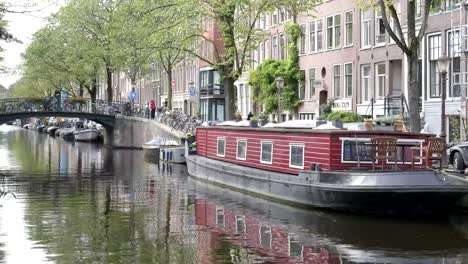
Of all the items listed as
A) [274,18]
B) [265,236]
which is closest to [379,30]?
[274,18]

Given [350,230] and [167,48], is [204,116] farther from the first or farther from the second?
[350,230]

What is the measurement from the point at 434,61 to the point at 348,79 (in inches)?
333

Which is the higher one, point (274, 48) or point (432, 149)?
point (274, 48)

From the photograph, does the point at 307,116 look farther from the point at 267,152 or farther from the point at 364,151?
the point at 364,151

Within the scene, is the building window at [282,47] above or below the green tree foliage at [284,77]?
above

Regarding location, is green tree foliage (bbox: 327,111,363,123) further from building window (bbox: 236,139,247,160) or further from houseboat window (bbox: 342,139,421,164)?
houseboat window (bbox: 342,139,421,164)

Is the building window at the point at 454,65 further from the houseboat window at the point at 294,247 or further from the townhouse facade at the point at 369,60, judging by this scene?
the houseboat window at the point at 294,247

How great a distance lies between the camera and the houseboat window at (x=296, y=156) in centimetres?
2148

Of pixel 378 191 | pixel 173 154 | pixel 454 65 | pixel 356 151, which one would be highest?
pixel 454 65

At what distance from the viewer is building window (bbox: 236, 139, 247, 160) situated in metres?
25.7

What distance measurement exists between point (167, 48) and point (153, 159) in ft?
30.4

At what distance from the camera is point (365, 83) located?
38312 millimetres

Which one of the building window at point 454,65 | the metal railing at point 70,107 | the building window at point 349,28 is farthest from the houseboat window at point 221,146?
the metal railing at point 70,107

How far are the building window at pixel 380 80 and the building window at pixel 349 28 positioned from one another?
2.98 meters
